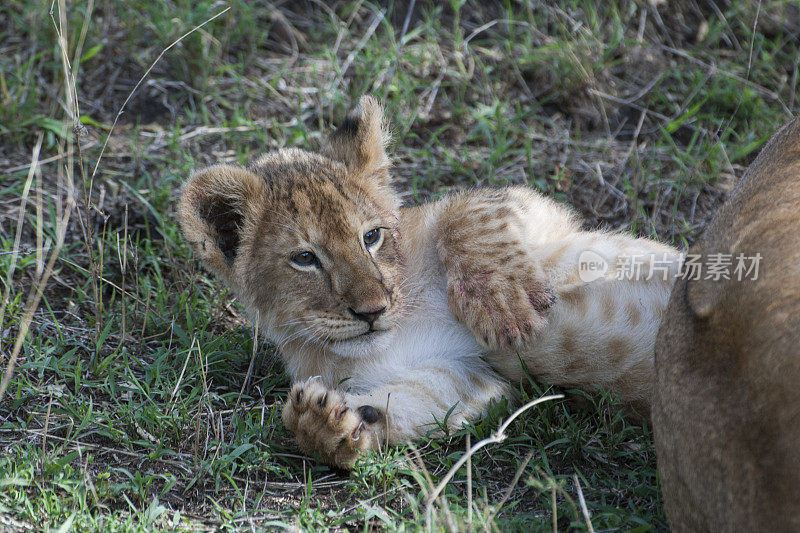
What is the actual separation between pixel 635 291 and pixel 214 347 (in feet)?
6.16

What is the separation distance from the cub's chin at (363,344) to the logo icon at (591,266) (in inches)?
32.1

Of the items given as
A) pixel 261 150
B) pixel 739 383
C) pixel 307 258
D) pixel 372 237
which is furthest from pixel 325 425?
pixel 261 150

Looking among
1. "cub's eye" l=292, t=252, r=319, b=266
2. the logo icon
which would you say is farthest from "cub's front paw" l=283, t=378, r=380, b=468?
the logo icon

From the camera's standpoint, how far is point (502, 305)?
3.40 metres

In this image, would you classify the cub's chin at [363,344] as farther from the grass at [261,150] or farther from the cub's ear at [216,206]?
the cub's ear at [216,206]

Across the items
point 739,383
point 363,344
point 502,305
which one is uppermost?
point 739,383

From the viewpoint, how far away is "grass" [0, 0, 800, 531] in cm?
300

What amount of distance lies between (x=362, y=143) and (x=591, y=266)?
45.4 inches

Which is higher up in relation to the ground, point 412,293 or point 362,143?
point 362,143

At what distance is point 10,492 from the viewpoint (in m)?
2.83

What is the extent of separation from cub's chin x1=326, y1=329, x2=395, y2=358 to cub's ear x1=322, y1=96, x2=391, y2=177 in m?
0.78

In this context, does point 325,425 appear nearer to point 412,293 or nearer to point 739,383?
point 412,293

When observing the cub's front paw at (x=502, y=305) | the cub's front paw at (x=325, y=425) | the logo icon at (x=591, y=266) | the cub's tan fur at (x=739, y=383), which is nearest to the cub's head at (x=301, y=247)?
the cub's front paw at (x=502, y=305)

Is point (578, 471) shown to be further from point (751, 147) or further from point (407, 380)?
point (751, 147)
